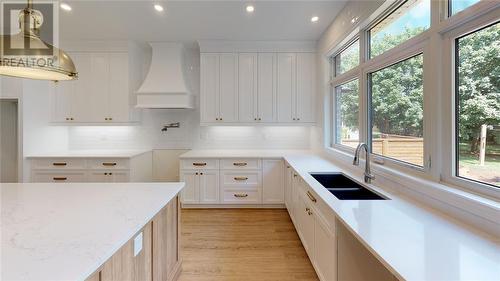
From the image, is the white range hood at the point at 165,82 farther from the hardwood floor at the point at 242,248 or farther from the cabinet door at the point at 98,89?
the hardwood floor at the point at 242,248

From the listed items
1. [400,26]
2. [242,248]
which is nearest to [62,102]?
[242,248]

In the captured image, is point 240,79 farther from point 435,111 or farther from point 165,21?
point 435,111

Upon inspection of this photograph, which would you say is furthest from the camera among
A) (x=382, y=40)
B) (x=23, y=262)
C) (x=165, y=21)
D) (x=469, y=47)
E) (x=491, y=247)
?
(x=165, y=21)

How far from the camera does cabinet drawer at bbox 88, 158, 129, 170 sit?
375 centimetres

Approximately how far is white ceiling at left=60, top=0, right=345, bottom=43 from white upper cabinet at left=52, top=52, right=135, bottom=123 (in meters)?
0.37

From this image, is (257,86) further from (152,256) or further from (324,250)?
(152,256)

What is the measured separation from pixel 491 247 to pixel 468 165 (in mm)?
559

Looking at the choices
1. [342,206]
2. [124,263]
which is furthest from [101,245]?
[342,206]

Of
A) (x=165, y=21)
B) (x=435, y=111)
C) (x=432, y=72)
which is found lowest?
(x=435, y=111)

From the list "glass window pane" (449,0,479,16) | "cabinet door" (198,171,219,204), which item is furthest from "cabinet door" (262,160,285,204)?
"glass window pane" (449,0,479,16)

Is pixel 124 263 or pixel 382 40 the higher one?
pixel 382 40

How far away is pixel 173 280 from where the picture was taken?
205 cm

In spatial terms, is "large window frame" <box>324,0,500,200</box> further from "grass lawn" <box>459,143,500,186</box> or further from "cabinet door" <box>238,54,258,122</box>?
"cabinet door" <box>238,54,258,122</box>

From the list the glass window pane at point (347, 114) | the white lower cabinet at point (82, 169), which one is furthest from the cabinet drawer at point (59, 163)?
the glass window pane at point (347, 114)
